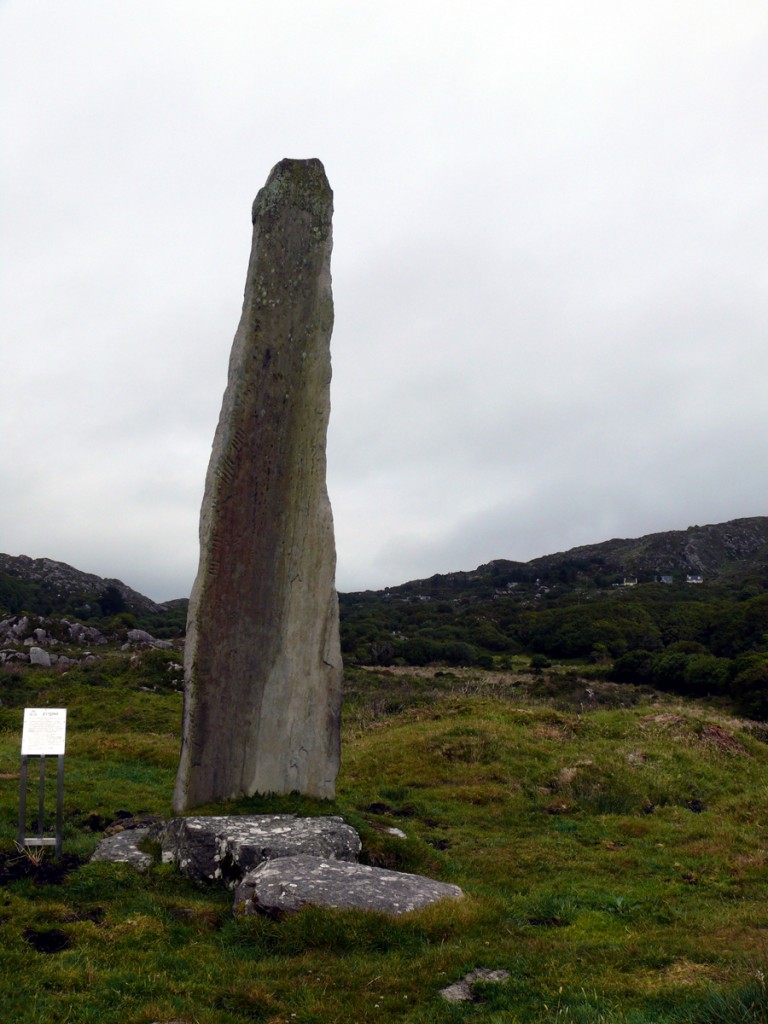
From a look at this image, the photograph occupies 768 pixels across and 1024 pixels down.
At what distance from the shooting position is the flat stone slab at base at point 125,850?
10.3 metres

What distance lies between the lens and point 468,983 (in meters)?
6.74

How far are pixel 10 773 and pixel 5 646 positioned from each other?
26130 mm

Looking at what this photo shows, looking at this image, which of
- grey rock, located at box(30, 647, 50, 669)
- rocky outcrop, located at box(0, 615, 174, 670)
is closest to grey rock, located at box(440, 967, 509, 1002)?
rocky outcrop, located at box(0, 615, 174, 670)

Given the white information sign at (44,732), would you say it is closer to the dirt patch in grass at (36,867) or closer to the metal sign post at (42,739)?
the metal sign post at (42,739)

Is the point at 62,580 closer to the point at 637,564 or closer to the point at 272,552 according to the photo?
the point at 637,564

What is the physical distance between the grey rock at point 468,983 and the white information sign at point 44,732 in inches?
248

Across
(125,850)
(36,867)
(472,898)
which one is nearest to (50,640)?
(125,850)

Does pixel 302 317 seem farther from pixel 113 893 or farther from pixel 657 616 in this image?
pixel 657 616

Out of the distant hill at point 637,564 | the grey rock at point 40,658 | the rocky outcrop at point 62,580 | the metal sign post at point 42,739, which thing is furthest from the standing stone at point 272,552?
the distant hill at point 637,564

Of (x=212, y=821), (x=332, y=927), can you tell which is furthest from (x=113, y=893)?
(x=332, y=927)

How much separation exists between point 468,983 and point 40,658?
113 ft

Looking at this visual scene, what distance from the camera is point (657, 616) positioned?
2670 inches

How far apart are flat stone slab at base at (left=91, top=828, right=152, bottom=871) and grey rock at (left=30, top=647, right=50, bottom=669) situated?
89.0ft

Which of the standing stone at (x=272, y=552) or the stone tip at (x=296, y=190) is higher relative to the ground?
the stone tip at (x=296, y=190)
